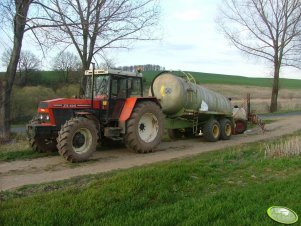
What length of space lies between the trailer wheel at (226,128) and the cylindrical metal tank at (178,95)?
0.95m

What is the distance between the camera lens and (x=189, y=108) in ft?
55.2

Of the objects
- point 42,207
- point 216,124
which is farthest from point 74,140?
point 216,124

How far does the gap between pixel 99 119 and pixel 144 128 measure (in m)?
1.63

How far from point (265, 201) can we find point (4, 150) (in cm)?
912

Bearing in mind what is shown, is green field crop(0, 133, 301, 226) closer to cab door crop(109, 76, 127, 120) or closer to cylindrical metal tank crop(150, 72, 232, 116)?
cab door crop(109, 76, 127, 120)

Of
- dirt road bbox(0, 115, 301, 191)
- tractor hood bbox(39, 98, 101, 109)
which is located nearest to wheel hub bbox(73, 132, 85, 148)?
dirt road bbox(0, 115, 301, 191)

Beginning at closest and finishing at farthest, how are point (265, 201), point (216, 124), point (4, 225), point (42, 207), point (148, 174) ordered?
point (4, 225)
point (42, 207)
point (265, 201)
point (148, 174)
point (216, 124)

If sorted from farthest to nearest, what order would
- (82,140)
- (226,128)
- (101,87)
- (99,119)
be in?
(226,128), (101,87), (99,119), (82,140)

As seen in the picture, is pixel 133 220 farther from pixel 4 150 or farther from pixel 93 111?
pixel 4 150

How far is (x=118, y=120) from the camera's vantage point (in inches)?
535

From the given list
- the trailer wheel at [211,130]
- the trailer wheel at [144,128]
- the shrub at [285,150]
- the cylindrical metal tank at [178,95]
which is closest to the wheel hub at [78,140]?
the trailer wheel at [144,128]

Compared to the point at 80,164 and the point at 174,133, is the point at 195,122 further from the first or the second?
the point at 80,164

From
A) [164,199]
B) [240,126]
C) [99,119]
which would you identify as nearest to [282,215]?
[164,199]

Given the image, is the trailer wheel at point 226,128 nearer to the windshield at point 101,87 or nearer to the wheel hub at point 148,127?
the wheel hub at point 148,127
